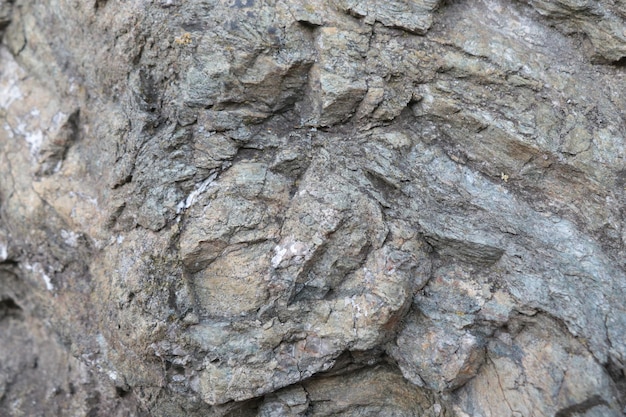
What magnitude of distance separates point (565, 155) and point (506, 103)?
60cm

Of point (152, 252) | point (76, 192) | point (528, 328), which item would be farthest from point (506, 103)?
point (76, 192)

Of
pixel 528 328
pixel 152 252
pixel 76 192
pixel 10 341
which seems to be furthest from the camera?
pixel 10 341

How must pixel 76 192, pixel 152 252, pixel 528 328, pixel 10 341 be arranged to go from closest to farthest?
pixel 528 328 → pixel 152 252 → pixel 76 192 → pixel 10 341

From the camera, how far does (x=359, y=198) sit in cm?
454

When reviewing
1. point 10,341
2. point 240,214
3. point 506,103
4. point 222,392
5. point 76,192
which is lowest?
point 10,341

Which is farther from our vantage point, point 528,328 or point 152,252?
point 152,252

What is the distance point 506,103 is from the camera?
176 inches

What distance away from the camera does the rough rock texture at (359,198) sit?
14.3 ft

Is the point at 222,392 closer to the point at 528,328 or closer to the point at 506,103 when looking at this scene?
the point at 528,328

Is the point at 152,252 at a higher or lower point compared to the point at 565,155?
lower

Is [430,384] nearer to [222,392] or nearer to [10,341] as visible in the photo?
[222,392]

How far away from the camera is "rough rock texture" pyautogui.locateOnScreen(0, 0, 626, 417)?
14.3ft

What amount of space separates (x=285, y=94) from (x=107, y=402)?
10.8ft

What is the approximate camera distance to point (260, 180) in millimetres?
4586
